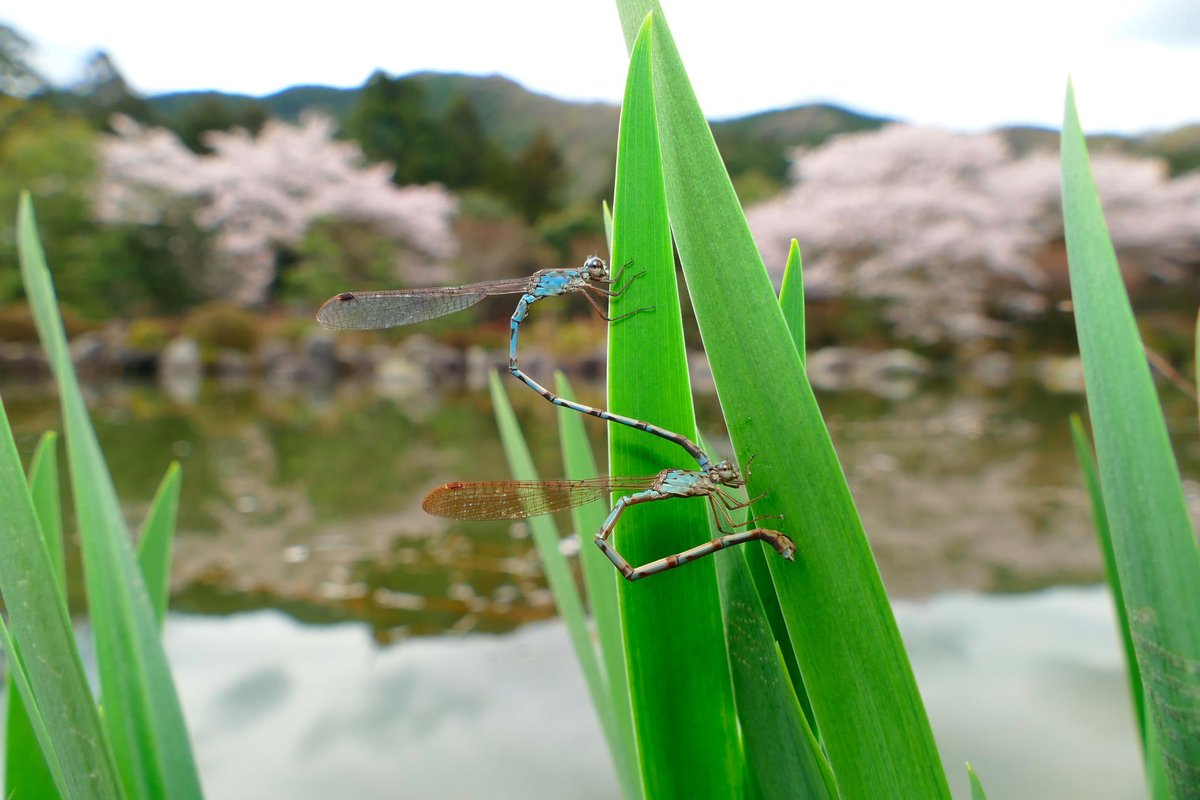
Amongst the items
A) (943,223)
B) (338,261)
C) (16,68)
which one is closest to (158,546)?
(338,261)

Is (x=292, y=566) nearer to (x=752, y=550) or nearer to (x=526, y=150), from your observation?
(x=752, y=550)

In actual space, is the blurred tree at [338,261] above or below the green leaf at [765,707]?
above

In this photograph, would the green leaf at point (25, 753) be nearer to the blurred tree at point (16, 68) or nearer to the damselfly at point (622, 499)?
the damselfly at point (622, 499)

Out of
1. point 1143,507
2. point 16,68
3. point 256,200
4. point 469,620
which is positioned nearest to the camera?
point 1143,507

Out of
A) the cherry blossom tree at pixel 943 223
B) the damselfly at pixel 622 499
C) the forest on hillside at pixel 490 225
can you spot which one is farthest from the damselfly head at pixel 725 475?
the cherry blossom tree at pixel 943 223

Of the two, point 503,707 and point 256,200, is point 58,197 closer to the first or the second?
point 256,200

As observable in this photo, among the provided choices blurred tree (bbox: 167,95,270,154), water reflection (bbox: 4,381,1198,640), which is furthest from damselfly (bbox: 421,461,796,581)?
blurred tree (bbox: 167,95,270,154)
